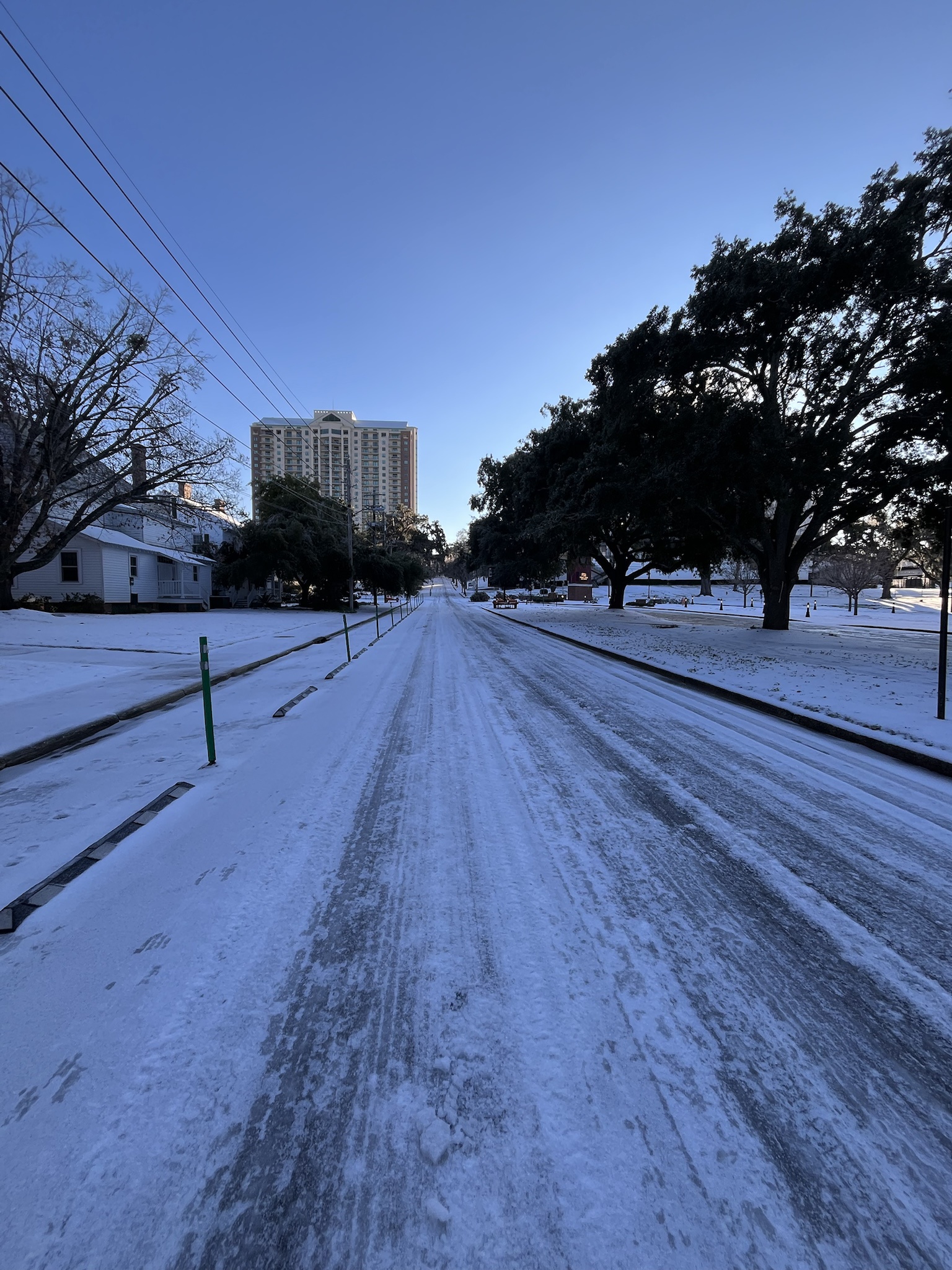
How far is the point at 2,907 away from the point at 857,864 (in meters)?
4.59

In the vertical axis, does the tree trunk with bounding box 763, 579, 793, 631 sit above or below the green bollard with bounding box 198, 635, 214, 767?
above

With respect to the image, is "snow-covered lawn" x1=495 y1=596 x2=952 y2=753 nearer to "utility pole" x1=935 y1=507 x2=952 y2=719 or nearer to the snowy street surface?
"utility pole" x1=935 y1=507 x2=952 y2=719

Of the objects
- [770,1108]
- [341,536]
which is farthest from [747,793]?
[341,536]

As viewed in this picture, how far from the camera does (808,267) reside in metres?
15.7

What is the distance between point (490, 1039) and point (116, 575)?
33.8 metres

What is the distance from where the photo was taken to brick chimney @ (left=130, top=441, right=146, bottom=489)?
23781mm

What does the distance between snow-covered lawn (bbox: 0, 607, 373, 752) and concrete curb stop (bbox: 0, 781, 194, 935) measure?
2.66 m

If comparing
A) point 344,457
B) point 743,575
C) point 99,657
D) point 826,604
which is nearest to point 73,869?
point 99,657

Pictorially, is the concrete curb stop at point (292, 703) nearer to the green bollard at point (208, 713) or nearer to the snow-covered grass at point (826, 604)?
the green bollard at point (208, 713)

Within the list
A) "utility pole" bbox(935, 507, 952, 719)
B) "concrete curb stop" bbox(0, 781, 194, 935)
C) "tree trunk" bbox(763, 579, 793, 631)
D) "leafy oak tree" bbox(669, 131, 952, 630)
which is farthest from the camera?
"tree trunk" bbox(763, 579, 793, 631)

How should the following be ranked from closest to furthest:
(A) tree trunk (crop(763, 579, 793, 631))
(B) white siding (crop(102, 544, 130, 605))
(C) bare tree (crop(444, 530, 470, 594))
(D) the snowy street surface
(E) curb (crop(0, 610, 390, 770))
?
(D) the snowy street surface, (E) curb (crop(0, 610, 390, 770)), (A) tree trunk (crop(763, 579, 793, 631)), (B) white siding (crop(102, 544, 130, 605)), (C) bare tree (crop(444, 530, 470, 594))

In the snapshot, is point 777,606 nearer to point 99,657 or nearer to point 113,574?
point 99,657

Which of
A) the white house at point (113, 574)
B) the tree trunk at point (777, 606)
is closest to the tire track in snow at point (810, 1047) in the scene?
the tree trunk at point (777, 606)

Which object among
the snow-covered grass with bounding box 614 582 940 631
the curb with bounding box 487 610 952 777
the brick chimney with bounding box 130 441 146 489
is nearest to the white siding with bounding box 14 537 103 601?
the brick chimney with bounding box 130 441 146 489
